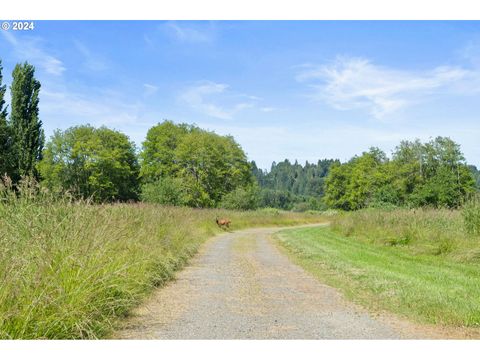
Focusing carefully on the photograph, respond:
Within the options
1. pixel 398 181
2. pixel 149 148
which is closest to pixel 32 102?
pixel 149 148

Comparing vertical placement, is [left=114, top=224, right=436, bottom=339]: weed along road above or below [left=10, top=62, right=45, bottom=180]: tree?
below

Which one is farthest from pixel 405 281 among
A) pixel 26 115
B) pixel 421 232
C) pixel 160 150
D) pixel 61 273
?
pixel 160 150

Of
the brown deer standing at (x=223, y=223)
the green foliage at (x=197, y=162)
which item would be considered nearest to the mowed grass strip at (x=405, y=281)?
the brown deer standing at (x=223, y=223)

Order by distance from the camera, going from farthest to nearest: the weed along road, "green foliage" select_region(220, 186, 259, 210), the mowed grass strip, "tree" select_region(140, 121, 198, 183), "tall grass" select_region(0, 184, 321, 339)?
1. "tree" select_region(140, 121, 198, 183)
2. "green foliage" select_region(220, 186, 259, 210)
3. the mowed grass strip
4. the weed along road
5. "tall grass" select_region(0, 184, 321, 339)

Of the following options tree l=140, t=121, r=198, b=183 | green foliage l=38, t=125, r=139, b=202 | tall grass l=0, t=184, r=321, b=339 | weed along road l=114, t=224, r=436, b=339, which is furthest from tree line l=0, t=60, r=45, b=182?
tree l=140, t=121, r=198, b=183

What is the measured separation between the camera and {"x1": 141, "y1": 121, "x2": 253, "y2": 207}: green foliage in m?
57.5

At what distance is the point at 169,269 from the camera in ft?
38.1

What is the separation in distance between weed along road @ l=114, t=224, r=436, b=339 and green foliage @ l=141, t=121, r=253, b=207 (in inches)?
1699

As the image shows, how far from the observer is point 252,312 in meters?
7.80

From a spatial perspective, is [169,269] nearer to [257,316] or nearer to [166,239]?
[166,239]

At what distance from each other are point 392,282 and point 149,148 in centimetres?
5696

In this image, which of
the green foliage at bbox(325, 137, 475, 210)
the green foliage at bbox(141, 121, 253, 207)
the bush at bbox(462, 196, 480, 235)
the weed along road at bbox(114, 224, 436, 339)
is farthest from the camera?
the green foliage at bbox(325, 137, 475, 210)

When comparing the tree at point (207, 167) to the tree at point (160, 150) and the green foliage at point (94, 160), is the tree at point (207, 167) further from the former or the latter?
the green foliage at point (94, 160)

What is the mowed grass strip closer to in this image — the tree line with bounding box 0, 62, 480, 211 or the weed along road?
the weed along road
